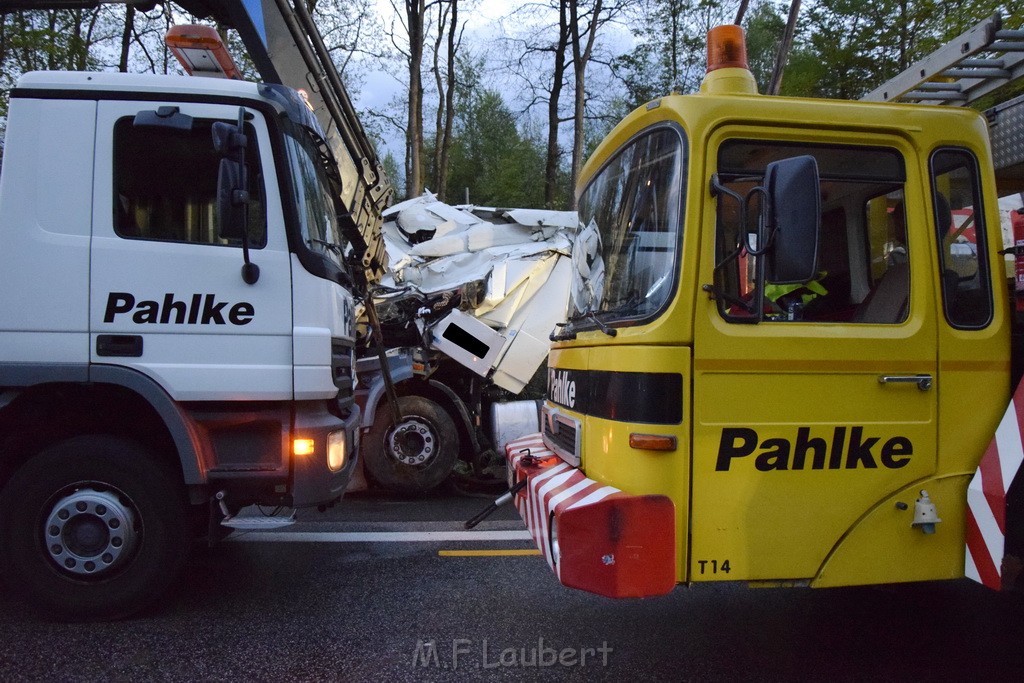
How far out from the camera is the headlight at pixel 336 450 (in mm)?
4023

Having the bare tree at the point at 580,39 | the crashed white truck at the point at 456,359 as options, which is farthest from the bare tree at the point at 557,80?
the crashed white truck at the point at 456,359

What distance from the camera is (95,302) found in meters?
3.83

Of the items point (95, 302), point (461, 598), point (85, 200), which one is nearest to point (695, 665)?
point (461, 598)

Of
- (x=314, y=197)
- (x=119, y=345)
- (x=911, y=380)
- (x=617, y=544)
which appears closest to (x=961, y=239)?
(x=911, y=380)

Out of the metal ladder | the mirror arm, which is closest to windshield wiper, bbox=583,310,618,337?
the mirror arm

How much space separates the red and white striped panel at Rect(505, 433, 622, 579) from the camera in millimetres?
2969

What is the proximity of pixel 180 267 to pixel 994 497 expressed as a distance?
376cm

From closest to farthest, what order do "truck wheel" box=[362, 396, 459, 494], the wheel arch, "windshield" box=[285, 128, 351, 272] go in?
the wheel arch < "windshield" box=[285, 128, 351, 272] < "truck wheel" box=[362, 396, 459, 494]

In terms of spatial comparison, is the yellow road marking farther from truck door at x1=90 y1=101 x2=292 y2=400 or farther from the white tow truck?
truck door at x1=90 y1=101 x2=292 y2=400

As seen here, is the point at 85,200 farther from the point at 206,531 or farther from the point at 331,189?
the point at 206,531

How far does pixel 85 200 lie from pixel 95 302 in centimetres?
52

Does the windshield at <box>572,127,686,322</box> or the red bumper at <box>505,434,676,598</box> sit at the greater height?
the windshield at <box>572,127,686,322</box>

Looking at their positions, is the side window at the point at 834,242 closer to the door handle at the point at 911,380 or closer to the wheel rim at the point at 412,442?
the door handle at the point at 911,380

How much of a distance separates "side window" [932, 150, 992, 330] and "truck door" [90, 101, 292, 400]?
9.87 ft
